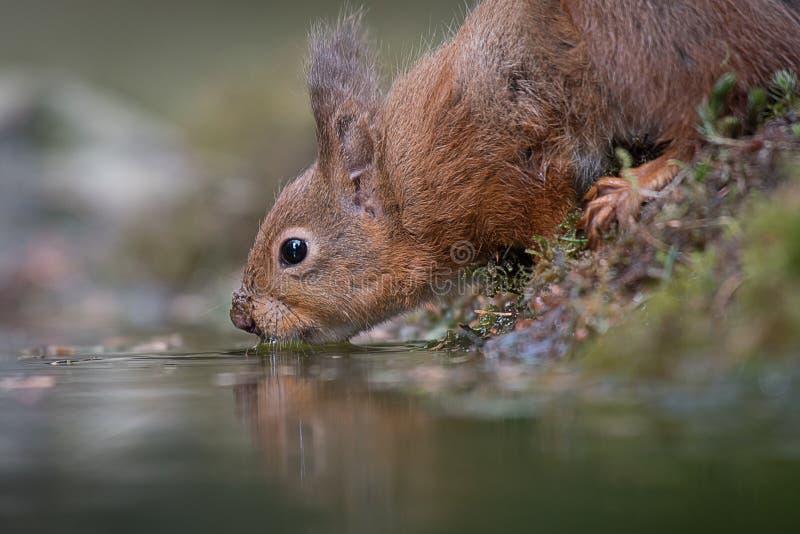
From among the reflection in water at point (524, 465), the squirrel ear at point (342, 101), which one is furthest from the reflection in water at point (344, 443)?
the squirrel ear at point (342, 101)

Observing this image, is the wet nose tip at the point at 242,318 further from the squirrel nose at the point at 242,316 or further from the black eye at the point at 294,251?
the black eye at the point at 294,251

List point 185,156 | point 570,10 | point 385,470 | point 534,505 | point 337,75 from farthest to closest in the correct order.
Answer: point 185,156
point 337,75
point 570,10
point 385,470
point 534,505

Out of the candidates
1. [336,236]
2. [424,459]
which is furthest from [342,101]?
[424,459]

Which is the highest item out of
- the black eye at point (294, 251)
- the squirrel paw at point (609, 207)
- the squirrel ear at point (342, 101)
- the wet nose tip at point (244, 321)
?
the squirrel ear at point (342, 101)

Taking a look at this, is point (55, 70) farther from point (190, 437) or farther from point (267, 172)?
point (190, 437)

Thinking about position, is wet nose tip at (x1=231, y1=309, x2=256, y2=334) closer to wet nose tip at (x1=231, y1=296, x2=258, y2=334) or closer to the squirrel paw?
wet nose tip at (x1=231, y1=296, x2=258, y2=334)

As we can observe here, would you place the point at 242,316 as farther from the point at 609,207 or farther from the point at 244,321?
the point at 609,207

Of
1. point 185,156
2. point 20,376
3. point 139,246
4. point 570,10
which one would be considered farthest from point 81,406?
point 185,156
